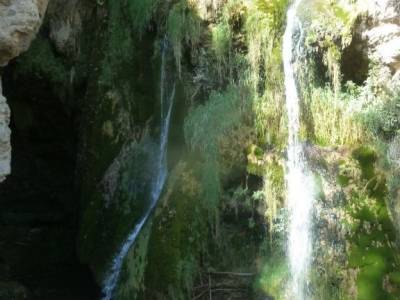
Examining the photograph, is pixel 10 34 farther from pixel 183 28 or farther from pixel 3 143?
pixel 183 28

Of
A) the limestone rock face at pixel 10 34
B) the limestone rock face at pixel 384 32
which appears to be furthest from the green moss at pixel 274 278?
the limestone rock face at pixel 384 32

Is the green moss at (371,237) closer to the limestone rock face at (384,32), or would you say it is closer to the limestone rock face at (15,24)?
the limestone rock face at (384,32)

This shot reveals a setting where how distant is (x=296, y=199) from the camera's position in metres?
6.02

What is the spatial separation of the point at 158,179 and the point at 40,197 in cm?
380

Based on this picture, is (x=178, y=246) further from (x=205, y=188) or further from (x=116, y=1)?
(x=116, y=1)

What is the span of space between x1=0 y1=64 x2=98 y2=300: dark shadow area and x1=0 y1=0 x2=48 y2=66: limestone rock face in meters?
4.34

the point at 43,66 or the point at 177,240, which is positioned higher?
the point at 43,66

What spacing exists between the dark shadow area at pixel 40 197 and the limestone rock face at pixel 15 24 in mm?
4338

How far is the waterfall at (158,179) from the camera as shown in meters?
Result: 7.38

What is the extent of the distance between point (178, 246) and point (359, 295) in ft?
6.31

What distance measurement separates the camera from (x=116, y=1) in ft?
28.3

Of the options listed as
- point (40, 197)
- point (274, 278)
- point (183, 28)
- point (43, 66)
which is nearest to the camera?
point (274, 278)

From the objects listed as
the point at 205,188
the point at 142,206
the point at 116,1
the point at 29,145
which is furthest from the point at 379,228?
the point at 29,145

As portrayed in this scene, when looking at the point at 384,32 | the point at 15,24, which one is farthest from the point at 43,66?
the point at 384,32
